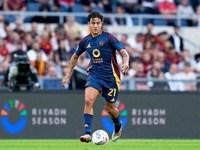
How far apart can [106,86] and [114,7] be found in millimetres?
10061

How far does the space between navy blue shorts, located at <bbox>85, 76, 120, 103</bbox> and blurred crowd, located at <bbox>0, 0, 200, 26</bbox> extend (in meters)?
8.32

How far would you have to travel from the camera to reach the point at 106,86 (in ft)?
33.8

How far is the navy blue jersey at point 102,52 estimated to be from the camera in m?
10.2

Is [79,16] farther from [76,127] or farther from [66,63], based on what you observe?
[76,127]

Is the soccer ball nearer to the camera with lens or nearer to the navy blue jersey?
the navy blue jersey

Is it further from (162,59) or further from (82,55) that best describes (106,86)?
(162,59)

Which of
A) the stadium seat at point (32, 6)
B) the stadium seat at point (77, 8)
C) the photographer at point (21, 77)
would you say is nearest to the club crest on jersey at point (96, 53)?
the photographer at point (21, 77)

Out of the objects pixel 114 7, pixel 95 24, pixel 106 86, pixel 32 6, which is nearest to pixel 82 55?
pixel 32 6

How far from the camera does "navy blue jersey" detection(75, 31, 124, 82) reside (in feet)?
33.3

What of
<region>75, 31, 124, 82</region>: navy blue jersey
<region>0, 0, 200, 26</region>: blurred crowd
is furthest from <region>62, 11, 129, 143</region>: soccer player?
<region>0, 0, 200, 26</region>: blurred crowd

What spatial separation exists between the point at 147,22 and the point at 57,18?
3255 mm

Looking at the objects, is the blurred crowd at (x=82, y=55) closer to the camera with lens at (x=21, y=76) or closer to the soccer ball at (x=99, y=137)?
the camera with lens at (x=21, y=76)

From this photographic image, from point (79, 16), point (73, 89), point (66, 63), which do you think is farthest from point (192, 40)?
point (73, 89)

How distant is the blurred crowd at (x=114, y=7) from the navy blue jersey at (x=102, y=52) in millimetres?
8276
